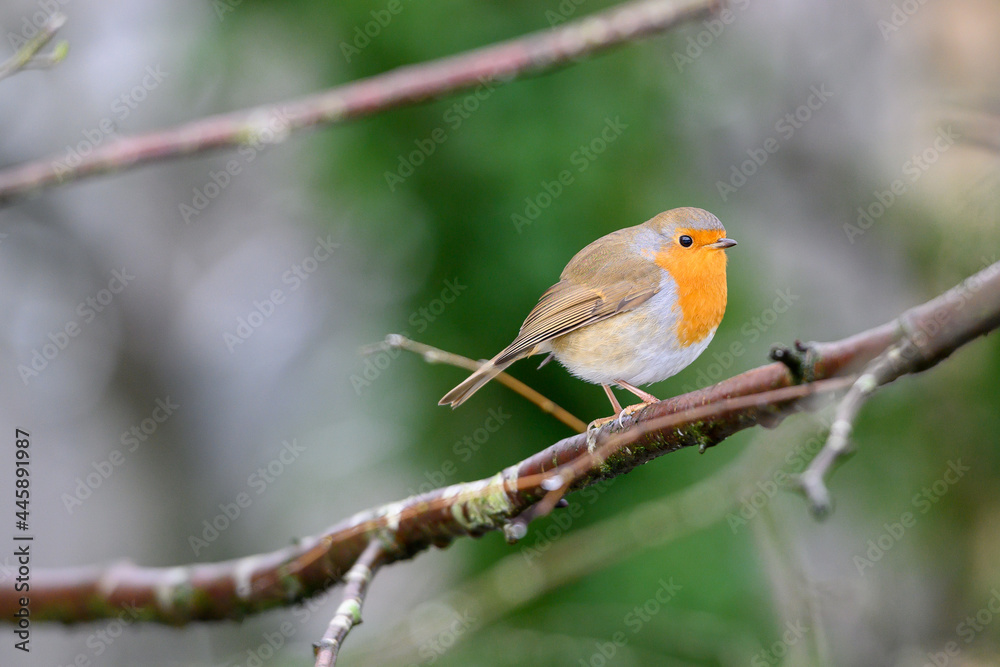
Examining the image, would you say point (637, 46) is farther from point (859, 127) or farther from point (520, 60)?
point (859, 127)

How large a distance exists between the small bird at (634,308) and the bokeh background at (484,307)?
321 mm

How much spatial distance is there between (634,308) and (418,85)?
2.32ft

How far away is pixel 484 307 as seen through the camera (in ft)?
8.64

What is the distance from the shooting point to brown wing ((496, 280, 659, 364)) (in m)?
2.05

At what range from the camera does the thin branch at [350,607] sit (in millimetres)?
1438

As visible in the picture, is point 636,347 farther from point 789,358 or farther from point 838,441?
point 838,441

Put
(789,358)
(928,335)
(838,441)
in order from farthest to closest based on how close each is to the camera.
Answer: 1. (789,358)
2. (928,335)
3. (838,441)

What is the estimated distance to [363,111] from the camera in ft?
6.33

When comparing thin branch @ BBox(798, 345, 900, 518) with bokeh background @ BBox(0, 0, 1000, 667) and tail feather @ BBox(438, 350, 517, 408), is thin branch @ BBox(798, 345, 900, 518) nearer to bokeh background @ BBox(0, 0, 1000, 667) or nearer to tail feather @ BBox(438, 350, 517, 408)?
bokeh background @ BBox(0, 0, 1000, 667)

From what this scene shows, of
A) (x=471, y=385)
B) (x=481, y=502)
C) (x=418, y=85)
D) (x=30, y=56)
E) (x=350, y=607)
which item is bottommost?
(x=350, y=607)

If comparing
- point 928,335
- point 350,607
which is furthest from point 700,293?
point 350,607

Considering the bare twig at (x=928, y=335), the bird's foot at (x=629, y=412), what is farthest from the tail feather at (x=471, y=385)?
the bare twig at (x=928, y=335)

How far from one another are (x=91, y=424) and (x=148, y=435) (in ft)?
1.09

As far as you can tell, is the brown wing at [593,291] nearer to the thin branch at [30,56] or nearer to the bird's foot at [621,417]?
the bird's foot at [621,417]
